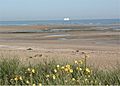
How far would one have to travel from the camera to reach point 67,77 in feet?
19.2

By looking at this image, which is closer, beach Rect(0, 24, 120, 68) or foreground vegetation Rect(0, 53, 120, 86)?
foreground vegetation Rect(0, 53, 120, 86)

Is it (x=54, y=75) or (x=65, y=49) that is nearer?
(x=54, y=75)

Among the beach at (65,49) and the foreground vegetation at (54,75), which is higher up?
the foreground vegetation at (54,75)

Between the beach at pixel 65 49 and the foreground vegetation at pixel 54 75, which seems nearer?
the foreground vegetation at pixel 54 75

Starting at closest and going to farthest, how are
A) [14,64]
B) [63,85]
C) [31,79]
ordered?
[63,85] → [31,79] → [14,64]

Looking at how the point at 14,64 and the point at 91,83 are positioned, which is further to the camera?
the point at 14,64

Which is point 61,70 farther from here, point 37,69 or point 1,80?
point 1,80

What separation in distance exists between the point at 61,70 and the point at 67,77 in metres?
0.27

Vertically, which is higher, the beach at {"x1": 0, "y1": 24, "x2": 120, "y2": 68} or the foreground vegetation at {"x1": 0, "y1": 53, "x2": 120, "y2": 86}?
the foreground vegetation at {"x1": 0, "y1": 53, "x2": 120, "y2": 86}

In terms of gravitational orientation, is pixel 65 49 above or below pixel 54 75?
below

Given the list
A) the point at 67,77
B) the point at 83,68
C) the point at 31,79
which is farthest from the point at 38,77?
the point at 83,68

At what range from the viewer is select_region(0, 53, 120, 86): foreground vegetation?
→ 5.79 metres

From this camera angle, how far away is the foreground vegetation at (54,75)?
5785 mm

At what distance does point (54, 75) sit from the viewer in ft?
19.4
